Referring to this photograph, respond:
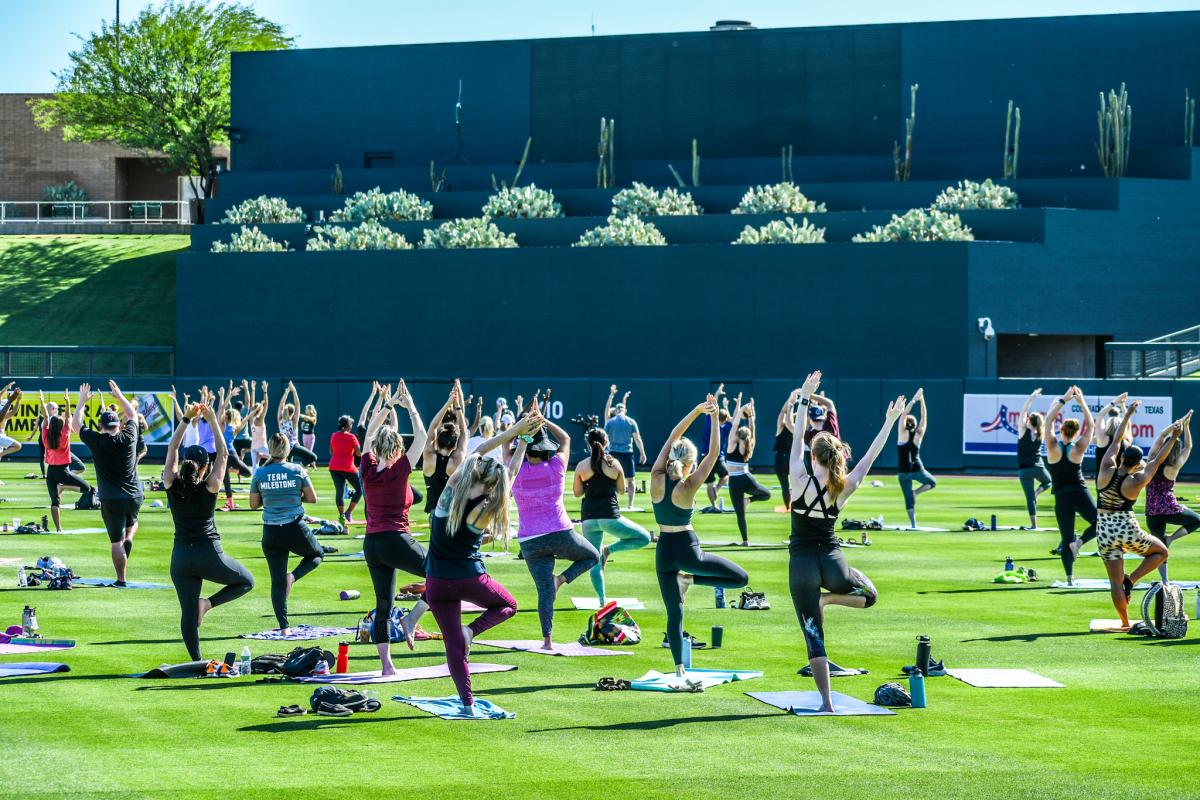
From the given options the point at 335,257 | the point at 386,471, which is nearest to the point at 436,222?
the point at 335,257

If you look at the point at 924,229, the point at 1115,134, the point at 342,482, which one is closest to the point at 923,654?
the point at 342,482

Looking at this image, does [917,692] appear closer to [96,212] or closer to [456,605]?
[456,605]

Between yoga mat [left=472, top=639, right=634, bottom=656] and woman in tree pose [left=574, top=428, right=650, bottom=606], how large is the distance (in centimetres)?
124

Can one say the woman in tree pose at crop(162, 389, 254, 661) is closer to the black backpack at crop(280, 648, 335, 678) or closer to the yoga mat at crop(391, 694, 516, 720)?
the black backpack at crop(280, 648, 335, 678)

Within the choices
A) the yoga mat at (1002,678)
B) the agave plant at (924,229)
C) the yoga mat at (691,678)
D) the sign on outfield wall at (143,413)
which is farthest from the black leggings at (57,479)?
the agave plant at (924,229)

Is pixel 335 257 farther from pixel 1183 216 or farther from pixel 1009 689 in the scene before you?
pixel 1009 689

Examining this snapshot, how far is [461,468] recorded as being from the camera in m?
12.7

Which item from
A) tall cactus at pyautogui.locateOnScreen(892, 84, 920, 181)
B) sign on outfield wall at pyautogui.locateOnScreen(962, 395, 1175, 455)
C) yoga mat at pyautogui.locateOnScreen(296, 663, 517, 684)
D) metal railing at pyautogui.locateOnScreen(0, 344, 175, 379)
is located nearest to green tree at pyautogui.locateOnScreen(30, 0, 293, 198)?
metal railing at pyautogui.locateOnScreen(0, 344, 175, 379)

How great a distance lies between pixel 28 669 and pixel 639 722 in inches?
233

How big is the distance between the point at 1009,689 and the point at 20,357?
159 ft

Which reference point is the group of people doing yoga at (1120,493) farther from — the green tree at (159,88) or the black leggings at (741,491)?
the green tree at (159,88)

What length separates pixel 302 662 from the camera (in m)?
14.9

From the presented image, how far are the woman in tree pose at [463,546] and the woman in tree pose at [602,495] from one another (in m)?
4.78

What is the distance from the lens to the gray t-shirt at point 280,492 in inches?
647
